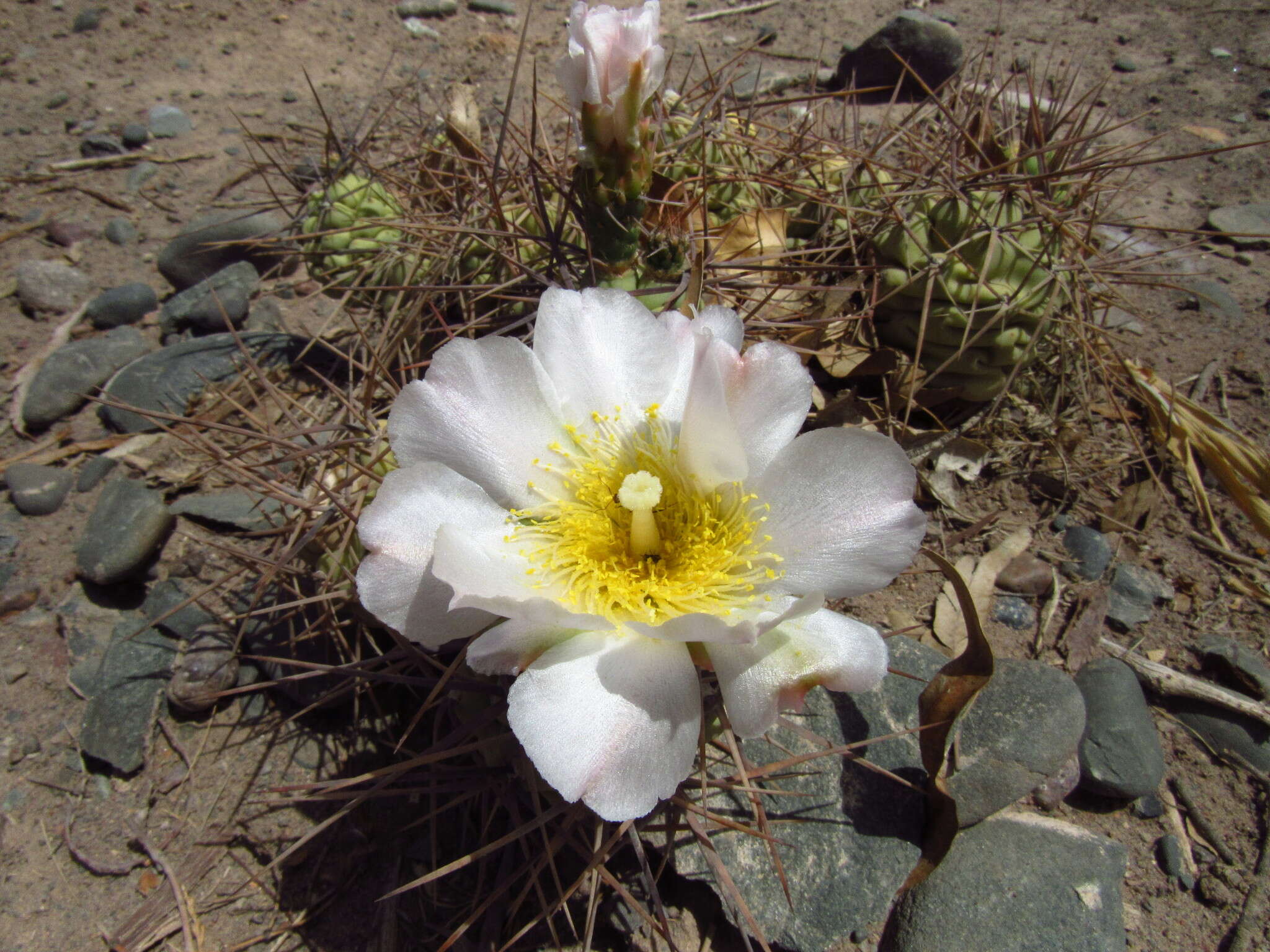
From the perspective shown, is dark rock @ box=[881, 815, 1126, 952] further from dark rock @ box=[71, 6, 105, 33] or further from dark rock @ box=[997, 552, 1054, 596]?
dark rock @ box=[71, 6, 105, 33]

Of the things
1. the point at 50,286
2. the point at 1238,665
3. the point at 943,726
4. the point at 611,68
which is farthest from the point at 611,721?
the point at 50,286

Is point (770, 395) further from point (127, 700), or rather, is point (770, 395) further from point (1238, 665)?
point (127, 700)

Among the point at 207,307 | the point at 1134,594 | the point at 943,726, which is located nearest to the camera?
the point at 943,726

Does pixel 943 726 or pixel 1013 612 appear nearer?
pixel 943 726

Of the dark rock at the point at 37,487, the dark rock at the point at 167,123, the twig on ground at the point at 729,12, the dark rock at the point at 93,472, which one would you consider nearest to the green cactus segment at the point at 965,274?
the dark rock at the point at 93,472

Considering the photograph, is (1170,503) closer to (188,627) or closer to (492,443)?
(492,443)

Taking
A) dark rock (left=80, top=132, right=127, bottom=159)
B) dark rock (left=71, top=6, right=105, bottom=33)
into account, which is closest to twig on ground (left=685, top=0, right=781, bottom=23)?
dark rock (left=80, top=132, right=127, bottom=159)
